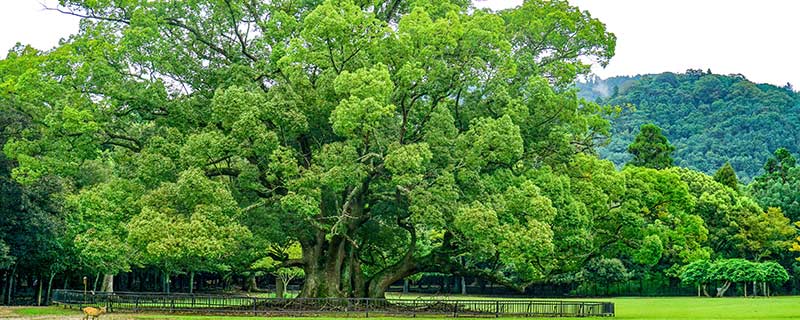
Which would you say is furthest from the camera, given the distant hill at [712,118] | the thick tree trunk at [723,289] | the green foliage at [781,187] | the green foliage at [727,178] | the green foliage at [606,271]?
the distant hill at [712,118]

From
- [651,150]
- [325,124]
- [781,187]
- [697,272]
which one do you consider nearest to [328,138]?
[325,124]

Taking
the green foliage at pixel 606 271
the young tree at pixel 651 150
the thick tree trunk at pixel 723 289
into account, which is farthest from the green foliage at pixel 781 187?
the green foliage at pixel 606 271

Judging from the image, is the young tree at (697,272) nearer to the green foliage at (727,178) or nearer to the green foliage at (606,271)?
the green foliage at (606,271)

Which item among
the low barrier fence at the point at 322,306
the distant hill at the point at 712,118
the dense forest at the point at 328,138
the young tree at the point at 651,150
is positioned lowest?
the low barrier fence at the point at 322,306

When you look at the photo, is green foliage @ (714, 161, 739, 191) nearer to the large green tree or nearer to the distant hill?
the distant hill

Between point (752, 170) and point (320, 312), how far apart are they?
90938mm

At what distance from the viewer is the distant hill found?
106m

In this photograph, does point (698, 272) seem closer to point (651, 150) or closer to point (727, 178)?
point (727, 178)

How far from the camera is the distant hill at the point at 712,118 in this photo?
10606 cm

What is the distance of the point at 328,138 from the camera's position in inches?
1162

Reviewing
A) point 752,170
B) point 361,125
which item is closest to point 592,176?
point 361,125

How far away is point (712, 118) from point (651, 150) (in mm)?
49867

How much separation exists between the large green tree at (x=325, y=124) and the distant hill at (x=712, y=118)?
7719 centimetres

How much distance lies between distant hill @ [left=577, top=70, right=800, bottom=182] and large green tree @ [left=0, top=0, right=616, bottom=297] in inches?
3039
